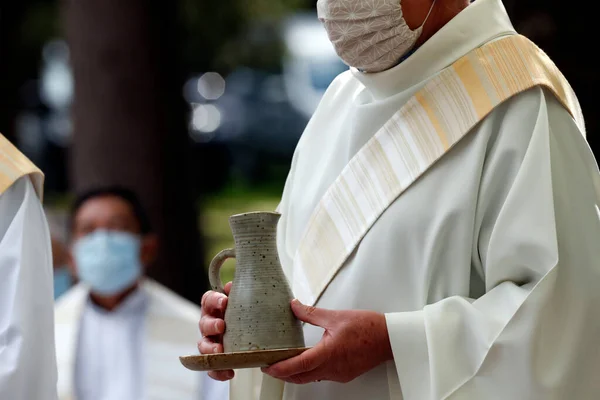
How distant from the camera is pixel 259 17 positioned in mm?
16375

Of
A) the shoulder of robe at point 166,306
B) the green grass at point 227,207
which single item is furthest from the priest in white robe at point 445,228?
the green grass at point 227,207

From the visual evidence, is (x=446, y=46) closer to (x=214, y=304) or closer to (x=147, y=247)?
(x=214, y=304)

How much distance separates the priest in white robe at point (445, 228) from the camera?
3.31 meters

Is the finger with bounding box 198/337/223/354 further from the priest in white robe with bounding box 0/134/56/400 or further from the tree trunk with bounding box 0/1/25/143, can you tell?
the tree trunk with bounding box 0/1/25/143

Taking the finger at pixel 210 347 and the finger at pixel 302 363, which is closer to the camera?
the finger at pixel 302 363

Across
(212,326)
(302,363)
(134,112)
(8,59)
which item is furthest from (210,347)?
(8,59)

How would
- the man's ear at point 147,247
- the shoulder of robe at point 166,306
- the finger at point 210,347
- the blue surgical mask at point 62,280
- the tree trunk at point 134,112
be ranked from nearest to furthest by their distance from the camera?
the finger at point 210,347
the man's ear at point 147,247
the shoulder of robe at point 166,306
the blue surgical mask at point 62,280
the tree trunk at point 134,112

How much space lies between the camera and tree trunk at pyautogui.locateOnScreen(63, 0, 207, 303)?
9.02 metres

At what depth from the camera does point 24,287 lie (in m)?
3.85

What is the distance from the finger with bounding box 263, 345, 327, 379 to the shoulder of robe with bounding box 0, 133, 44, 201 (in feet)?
3.90

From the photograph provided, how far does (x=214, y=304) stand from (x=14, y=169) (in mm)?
926

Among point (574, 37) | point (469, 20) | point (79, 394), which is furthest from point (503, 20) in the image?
point (79, 394)

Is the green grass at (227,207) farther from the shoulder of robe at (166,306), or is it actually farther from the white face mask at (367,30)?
the white face mask at (367,30)

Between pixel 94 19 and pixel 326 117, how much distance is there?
17.2 feet
